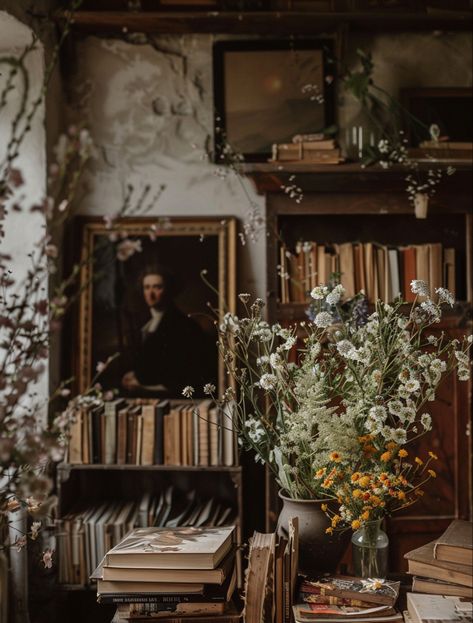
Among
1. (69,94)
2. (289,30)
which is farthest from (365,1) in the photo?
(69,94)

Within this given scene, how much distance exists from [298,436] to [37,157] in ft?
6.71

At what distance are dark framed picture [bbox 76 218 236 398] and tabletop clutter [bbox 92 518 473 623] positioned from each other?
1798mm

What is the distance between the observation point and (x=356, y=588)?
171cm

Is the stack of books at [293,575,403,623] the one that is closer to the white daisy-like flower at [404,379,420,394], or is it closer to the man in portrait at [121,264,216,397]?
the white daisy-like flower at [404,379,420,394]

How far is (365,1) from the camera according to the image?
11.2 ft

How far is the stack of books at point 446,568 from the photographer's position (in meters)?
1.61

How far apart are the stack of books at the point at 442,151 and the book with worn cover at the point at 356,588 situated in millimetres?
2069

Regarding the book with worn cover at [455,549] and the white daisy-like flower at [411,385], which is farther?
the white daisy-like flower at [411,385]

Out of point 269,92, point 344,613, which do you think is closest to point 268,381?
point 344,613

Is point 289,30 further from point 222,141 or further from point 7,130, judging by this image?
point 7,130

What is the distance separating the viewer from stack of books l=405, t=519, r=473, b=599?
1.61 meters

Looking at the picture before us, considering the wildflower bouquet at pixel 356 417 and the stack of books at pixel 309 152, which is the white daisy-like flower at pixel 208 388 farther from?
the stack of books at pixel 309 152

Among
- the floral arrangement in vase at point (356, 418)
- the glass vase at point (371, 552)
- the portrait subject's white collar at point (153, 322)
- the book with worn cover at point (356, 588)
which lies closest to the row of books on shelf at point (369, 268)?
the portrait subject's white collar at point (153, 322)

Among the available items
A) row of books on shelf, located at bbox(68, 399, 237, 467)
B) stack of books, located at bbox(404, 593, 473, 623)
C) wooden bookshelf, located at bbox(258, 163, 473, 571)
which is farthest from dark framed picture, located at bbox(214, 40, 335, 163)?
stack of books, located at bbox(404, 593, 473, 623)
